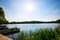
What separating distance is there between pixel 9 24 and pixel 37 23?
2.16 feet

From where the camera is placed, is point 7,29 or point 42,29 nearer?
point 42,29

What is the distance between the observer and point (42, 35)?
293 centimetres

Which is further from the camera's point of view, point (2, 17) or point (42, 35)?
point (2, 17)

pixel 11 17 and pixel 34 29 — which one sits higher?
pixel 11 17

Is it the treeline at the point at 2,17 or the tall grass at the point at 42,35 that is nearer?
the tall grass at the point at 42,35

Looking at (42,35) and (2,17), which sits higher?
(2,17)

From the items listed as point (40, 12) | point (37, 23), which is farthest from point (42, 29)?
point (40, 12)

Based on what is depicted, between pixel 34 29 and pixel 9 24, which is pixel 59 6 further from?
pixel 9 24

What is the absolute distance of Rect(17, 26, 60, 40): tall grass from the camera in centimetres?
291

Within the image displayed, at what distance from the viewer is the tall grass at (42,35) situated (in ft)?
9.55

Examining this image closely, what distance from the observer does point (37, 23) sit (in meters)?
3.13

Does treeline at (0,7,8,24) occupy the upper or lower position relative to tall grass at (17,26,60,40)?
upper

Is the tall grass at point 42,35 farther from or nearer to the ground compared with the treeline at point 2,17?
nearer to the ground

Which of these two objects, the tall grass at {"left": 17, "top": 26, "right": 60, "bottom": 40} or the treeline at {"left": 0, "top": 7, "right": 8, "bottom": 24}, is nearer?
the tall grass at {"left": 17, "top": 26, "right": 60, "bottom": 40}
